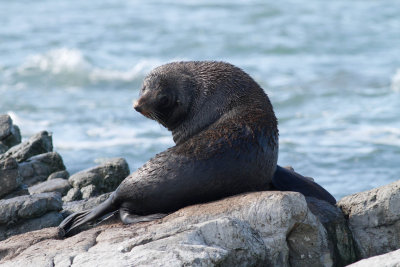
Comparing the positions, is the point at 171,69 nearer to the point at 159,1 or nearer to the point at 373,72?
the point at 373,72

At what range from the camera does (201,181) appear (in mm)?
6617

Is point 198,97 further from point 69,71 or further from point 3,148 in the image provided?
point 69,71

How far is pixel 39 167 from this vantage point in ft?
32.8

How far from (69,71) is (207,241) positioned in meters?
15.3

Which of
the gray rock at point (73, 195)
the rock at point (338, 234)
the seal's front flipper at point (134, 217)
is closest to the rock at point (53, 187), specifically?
the gray rock at point (73, 195)

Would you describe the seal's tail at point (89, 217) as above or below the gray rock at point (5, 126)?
below

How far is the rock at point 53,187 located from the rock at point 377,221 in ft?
12.5

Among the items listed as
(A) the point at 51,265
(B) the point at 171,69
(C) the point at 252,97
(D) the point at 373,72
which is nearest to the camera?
(A) the point at 51,265

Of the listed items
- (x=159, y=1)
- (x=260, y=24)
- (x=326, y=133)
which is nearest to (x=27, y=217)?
(x=326, y=133)

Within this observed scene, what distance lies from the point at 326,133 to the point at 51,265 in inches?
373

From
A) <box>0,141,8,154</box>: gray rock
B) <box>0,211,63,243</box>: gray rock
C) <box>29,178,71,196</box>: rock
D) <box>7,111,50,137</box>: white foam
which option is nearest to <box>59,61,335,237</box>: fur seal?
<box>0,211,63,243</box>: gray rock

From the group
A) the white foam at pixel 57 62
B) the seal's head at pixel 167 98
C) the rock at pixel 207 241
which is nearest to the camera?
the rock at pixel 207 241

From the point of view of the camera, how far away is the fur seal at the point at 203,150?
6.66 m

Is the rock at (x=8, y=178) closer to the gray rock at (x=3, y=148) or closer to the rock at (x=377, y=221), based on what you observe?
the gray rock at (x=3, y=148)
